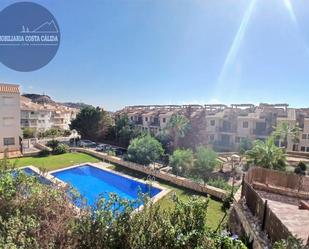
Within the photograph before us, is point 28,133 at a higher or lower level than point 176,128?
lower

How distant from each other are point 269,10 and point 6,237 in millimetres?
13342

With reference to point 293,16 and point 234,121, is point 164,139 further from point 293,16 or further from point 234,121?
point 293,16

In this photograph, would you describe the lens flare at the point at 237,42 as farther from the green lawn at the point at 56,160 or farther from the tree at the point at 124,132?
the tree at the point at 124,132

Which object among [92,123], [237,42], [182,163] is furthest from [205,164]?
[92,123]

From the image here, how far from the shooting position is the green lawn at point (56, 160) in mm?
24472

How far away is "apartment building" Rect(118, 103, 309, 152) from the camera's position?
125 feet

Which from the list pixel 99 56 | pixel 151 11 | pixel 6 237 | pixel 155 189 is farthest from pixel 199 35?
pixel 6 237

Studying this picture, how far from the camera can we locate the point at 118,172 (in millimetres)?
23625

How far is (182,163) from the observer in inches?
936

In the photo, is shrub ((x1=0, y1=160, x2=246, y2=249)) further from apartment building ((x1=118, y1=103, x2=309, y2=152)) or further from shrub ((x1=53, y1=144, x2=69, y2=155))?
apartment building ((x1=118, y1=103, x2=309, y2=152))

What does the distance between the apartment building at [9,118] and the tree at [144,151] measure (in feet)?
52.2

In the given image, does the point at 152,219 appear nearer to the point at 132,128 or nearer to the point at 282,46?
the point at 282,46

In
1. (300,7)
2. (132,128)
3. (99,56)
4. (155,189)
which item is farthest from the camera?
(132,128)

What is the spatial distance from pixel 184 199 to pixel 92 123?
29.3 metres
